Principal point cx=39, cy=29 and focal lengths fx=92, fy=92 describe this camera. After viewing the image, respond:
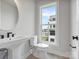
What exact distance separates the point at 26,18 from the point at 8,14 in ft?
2.95

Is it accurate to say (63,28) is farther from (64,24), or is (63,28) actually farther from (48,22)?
(48,22)

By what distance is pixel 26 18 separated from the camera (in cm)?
344

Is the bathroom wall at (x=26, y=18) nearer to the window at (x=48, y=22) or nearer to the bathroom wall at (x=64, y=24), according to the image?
the window at (x=48, y=22)

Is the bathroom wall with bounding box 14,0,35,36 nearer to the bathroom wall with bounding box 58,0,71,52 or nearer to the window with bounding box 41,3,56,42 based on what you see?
the window with bounding box 41,3,56,42

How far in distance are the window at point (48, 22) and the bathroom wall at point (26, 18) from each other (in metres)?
0.44

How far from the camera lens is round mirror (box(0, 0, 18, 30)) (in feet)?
8.07

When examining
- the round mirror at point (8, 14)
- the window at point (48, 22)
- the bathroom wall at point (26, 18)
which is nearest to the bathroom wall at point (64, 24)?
the window at point (48, 22)

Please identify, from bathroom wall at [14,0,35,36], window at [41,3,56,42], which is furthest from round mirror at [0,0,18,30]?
window at [41,3,56,42]

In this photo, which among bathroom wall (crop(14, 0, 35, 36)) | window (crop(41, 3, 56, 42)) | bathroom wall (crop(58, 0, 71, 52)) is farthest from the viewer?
window (crop(41, 3, 56, 42))

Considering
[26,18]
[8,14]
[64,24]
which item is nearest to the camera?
[8,14]

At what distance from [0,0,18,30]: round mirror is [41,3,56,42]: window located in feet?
4.50

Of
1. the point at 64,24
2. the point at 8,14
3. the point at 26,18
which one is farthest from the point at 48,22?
the point at 8,14

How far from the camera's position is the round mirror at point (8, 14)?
2.46 metres

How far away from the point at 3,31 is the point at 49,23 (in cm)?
189
